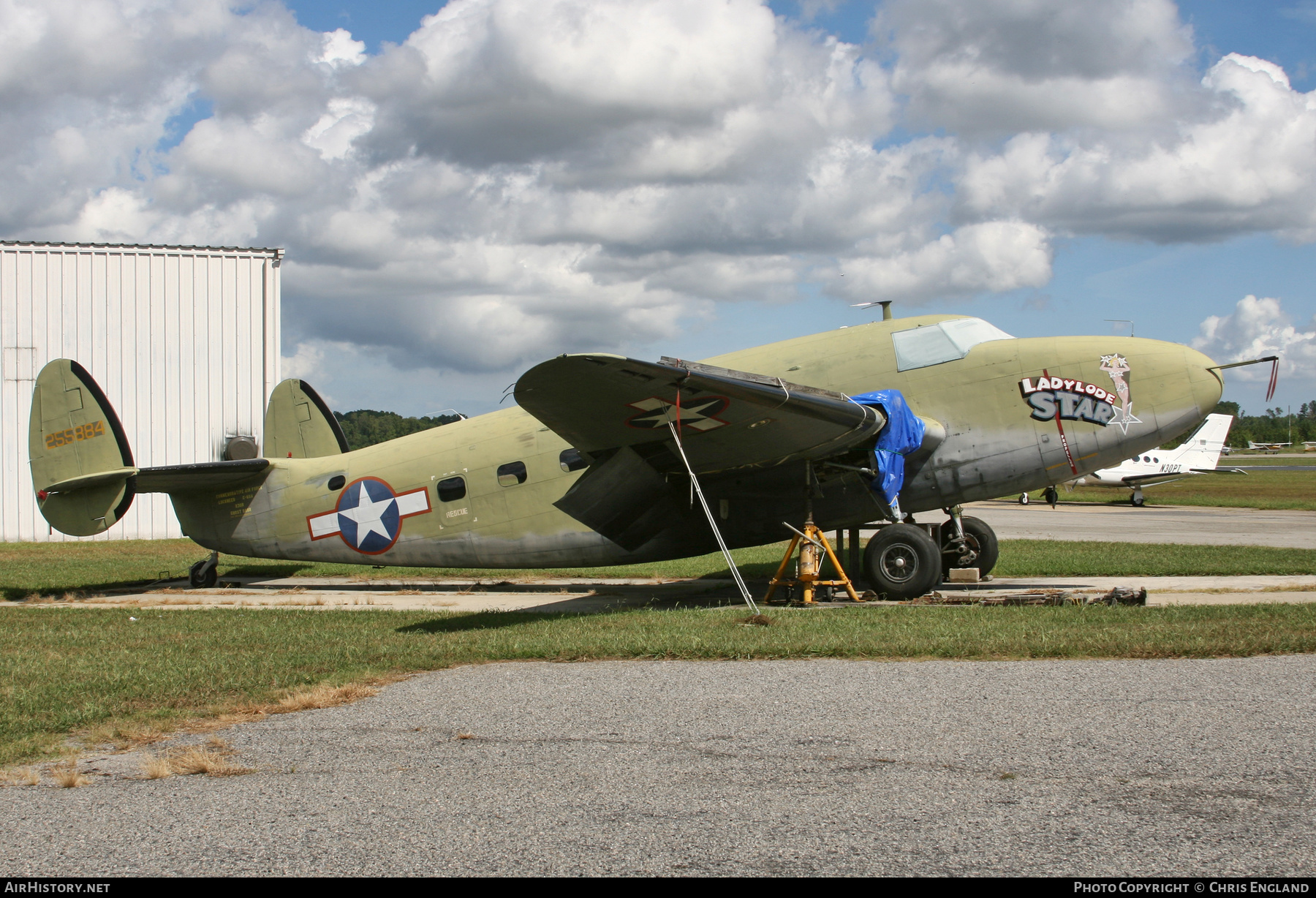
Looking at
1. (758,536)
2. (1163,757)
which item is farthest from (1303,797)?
(758,536)

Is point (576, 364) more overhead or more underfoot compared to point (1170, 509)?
more overhead

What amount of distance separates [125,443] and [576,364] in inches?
421

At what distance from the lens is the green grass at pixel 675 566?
15.7m

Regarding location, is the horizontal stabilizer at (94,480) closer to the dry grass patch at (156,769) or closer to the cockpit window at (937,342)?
the dry grass patch at (156,769)

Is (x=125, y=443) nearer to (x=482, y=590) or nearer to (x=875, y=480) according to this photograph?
(x=482, y=590)

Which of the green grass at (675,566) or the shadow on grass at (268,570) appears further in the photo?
the shadow on grass at (268,570)

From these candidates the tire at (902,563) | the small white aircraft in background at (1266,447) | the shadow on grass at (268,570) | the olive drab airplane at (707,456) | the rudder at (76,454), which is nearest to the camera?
the olive drab airplane at (707,456)

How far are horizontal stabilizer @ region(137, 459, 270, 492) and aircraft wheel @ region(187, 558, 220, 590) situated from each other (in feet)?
5.25

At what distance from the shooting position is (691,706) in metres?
6.21

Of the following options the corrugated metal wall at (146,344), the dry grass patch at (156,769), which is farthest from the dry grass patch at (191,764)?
the corrugated metal wall at (146,344)

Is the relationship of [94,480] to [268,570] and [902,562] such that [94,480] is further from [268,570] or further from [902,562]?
[902,562]

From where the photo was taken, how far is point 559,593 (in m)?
14.8

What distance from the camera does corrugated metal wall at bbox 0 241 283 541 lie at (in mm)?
26312

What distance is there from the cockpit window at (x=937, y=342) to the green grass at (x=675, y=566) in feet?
16.0
